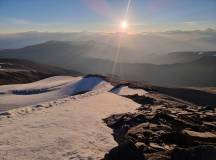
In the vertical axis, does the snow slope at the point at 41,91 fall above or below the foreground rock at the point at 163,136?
below

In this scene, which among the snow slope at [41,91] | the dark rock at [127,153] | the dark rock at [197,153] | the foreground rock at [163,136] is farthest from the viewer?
the snow slope at [41,91]

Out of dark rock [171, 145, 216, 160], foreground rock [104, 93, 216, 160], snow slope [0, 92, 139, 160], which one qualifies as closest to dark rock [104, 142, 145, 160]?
foreground rock [104, 93, 216, 160]

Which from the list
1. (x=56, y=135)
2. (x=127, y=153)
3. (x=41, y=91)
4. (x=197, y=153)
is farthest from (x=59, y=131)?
(x=41, y=91)

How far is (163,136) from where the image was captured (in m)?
14.8

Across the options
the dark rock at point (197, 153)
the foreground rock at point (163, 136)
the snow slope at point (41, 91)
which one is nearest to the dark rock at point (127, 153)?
the foreground rock at point (163, 136)

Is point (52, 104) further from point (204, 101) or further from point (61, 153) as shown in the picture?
point (204, 101)

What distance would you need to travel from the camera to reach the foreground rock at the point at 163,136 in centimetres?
1023

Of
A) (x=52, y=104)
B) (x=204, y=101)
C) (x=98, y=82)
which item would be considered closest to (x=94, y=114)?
(x=52, y=104)

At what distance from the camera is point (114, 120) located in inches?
733

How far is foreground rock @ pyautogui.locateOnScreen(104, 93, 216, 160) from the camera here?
33.6 ft

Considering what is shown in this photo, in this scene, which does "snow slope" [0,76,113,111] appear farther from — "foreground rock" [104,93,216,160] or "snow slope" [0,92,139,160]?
"foreground rock" [104,93,216,160]

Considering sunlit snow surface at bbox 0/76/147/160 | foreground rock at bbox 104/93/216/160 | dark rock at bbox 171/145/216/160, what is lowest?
sunlit snow surface at bbox 0/76/147/160

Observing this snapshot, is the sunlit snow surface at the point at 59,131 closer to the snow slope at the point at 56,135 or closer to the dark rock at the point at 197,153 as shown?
the snow slope at the point at 56,135

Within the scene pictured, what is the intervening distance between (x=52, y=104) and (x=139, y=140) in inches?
420
